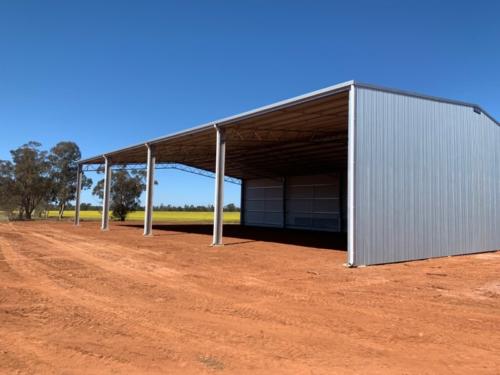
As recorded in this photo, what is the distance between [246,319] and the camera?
7.12 m

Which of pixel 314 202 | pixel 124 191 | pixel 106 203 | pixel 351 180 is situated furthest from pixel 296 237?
pixel 124 191

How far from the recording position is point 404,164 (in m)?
15.3

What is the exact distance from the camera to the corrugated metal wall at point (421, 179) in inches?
554

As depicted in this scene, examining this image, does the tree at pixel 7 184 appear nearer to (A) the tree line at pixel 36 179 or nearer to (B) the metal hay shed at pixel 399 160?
(A) the tree line at pixel 36 179

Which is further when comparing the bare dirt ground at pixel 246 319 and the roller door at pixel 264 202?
the roller door at pixel 264 202

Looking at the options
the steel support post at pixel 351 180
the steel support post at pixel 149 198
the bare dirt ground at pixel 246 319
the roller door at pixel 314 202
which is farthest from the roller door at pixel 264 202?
the bare dirt ground at pixel 246 319

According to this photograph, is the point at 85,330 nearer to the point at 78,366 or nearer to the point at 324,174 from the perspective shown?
the point at 78,366

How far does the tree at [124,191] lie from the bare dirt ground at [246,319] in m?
43.6

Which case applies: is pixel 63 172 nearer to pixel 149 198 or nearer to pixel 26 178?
pixel 26 178

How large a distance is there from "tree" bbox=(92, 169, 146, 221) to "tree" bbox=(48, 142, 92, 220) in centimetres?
786

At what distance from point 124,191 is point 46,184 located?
10871 mm

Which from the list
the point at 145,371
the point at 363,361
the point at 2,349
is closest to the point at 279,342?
the point at 363,361

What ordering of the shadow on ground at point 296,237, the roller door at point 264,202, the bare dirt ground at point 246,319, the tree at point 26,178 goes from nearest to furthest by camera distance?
the bare dirt ground at point 246,319 → the shadow on ground at point 296,237 → the roller door at point 264,202 → the tree at point 26,178

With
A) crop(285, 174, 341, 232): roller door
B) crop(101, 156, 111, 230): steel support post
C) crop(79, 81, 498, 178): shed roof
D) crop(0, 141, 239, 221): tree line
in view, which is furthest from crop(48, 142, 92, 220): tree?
crop(285, 174, 341, 232): roller door
